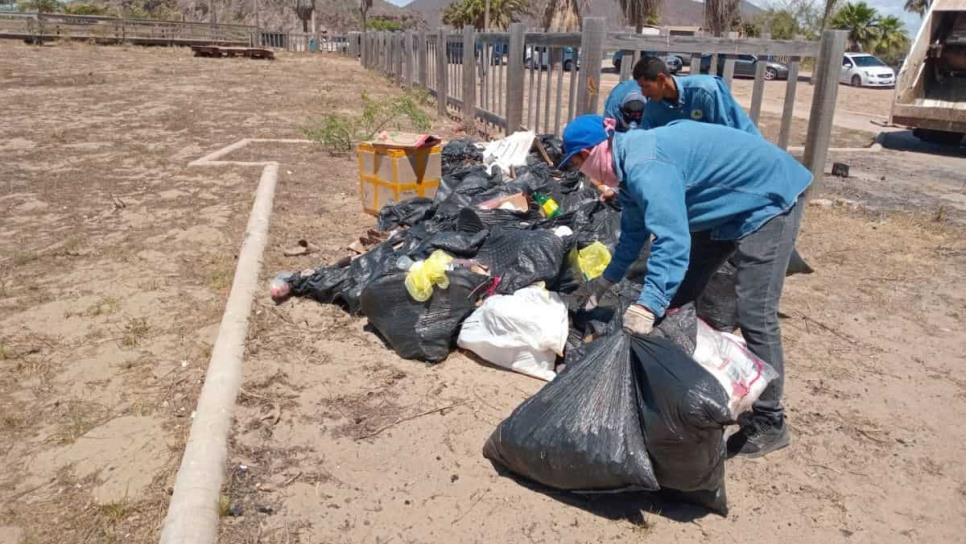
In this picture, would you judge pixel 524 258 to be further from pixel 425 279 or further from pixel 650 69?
pixel 650 69

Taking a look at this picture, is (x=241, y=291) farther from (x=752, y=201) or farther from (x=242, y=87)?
(x=242, y=87)

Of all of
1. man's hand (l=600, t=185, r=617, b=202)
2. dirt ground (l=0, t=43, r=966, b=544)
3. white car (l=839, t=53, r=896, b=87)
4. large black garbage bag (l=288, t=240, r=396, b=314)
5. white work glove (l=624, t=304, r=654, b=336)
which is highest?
white car (l=839, t=53, r=896, b=87)

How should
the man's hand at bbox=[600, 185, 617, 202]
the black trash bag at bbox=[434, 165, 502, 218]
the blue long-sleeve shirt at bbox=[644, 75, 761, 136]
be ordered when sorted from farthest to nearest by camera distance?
the black trash bag at bbox=[434, 165, 502, 218]
the man's hand at bbox=[600, 185, 617, 202]
the blue long-sleeve shirt at bbox=[644, 75, 761, 136]

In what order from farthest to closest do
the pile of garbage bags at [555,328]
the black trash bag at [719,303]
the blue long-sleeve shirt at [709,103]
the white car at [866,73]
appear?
1. the white car at [866,73]
2. the blue long-sleeve shirt at [709,103]
3. the black trash bag at [719,303]
4. the pile of garbage bags at [555,328]

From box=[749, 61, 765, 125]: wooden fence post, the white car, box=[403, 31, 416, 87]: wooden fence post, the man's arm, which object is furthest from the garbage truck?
the white car

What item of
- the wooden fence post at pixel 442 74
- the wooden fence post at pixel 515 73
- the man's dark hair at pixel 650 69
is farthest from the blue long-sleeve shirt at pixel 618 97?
the wooden fence post at pixel 442 74

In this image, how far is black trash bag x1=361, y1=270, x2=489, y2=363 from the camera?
11.6 ft

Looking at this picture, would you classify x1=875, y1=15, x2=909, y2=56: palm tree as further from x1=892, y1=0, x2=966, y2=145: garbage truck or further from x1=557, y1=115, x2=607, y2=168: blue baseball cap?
x1=557, y1=115, x2=607, y2=168: blue baseball cap

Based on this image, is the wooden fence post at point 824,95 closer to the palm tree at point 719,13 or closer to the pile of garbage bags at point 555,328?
the pile of garbage bags at point 555,328

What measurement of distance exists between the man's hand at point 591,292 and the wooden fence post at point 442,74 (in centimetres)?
831

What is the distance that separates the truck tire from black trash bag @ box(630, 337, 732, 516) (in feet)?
35.3

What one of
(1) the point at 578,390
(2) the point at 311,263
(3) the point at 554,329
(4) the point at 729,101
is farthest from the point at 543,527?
(2) the point at 311,263

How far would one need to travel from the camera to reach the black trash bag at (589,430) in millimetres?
2299

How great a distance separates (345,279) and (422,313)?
0.78 m
